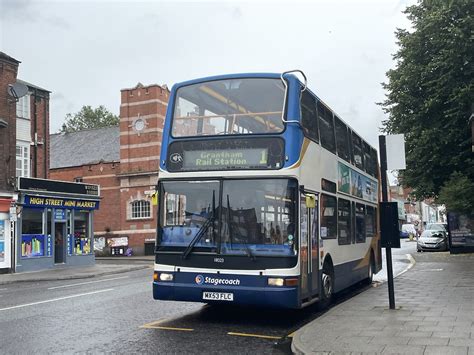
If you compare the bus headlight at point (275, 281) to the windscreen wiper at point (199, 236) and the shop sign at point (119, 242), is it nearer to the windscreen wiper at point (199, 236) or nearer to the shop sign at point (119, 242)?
the windscreen wiper at point (199, 236)

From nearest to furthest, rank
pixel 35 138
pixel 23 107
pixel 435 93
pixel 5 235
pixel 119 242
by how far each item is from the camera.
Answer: pixel 5 235 → pixel 435 93 → pixel 23 107 → pixel 35 138 → pixel 119 242

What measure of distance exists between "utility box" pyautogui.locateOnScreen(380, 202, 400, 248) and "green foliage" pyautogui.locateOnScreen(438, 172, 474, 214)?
1650 centimetres

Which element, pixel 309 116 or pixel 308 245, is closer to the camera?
pixel 308 245

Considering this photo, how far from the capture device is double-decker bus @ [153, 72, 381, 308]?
28.2 feet

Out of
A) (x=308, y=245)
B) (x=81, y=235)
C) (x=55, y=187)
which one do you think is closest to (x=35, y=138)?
(x=55, y=187)

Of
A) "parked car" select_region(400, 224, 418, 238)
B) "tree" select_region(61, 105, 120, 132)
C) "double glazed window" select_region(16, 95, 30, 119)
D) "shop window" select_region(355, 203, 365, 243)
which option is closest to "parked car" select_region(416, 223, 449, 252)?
"shop window" select_region(355, 203, 365, 243)

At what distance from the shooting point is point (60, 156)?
152 feet

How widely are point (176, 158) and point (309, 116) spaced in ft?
8.33

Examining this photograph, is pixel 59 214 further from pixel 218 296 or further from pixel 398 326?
pixel 398 326

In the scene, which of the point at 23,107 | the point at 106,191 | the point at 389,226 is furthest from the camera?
the point at 106,191

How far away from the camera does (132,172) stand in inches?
1604

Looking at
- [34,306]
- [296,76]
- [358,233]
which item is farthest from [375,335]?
[34,306]

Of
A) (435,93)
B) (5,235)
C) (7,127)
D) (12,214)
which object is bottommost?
(5,235)

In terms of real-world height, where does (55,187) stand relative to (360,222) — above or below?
above
